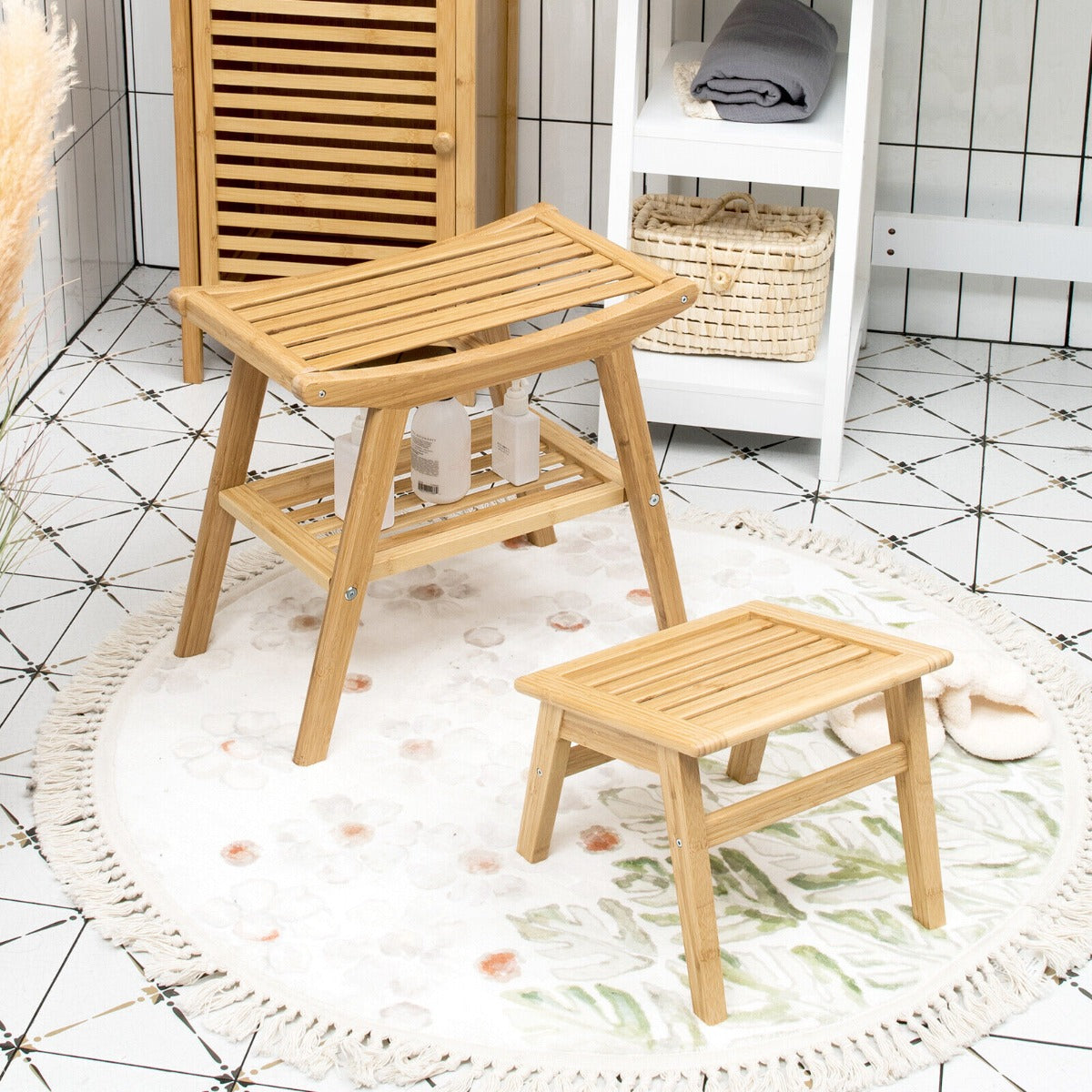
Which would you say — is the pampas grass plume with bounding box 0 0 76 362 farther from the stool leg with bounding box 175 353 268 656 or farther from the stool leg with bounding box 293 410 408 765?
the stool leg with bounding box 175 353 268 656

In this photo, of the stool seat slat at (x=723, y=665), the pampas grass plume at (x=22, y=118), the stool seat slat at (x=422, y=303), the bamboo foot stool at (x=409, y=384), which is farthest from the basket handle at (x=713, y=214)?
the pampas grass plume at (x=22, y=118)

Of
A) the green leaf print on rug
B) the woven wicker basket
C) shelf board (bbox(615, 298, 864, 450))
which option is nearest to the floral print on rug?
the green leaf print on rug

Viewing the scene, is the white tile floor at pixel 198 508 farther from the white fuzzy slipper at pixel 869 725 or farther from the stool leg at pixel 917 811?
the white fuzzy slipper at pixel 869 725

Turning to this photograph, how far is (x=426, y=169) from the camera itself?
3100 mm

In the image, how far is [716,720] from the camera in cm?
164

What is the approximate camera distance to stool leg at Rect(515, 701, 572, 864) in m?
1.81

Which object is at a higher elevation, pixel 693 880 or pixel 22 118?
pixel 22 118

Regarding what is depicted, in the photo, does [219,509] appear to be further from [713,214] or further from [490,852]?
[713,214]

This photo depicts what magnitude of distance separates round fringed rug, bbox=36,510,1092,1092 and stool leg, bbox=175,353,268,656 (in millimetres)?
50

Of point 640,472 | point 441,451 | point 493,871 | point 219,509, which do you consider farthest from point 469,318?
point 493,871

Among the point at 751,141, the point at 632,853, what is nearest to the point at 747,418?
the point at 751,141

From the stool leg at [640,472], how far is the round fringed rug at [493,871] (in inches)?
4.4

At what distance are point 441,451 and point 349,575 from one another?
0.27m

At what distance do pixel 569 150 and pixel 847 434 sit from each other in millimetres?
831
